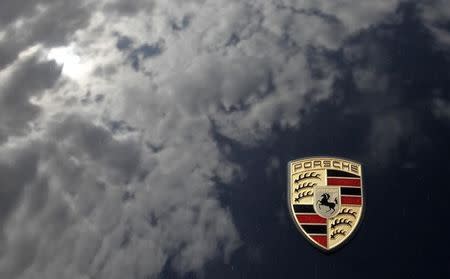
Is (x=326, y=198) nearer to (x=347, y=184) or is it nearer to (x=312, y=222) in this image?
(x=347, y=184)

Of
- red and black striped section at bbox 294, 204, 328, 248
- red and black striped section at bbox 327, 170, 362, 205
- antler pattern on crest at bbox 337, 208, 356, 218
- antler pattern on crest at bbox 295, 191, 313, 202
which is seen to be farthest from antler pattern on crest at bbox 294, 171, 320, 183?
antler pattern on crest at bbox 337, 208, 356, 218

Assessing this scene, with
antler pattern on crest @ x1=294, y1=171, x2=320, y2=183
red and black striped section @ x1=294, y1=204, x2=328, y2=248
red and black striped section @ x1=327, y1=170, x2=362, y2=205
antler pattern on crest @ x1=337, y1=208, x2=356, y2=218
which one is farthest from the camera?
antler pattern on crest @ x1=294, y1=171, x2=320, y2=183

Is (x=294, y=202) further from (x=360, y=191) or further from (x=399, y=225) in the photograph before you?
(x=399, y=225)

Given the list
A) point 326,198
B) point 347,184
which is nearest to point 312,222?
point 326,198

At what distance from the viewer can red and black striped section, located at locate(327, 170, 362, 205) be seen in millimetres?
42906

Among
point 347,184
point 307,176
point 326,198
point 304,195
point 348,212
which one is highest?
point 307,176

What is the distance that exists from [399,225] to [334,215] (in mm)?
5316

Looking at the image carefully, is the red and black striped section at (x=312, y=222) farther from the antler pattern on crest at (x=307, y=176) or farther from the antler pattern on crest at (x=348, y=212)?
the antler pattern on crest at (x=307, y=176)

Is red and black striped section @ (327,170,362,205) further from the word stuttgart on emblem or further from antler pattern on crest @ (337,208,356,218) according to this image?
antler pattern on crest @ (337,208,356,218)

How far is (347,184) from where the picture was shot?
143ft

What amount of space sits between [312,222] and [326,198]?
2.18m

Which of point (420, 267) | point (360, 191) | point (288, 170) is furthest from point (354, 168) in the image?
point (420, 267)

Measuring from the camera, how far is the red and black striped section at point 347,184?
141ft

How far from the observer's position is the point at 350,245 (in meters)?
41.8
